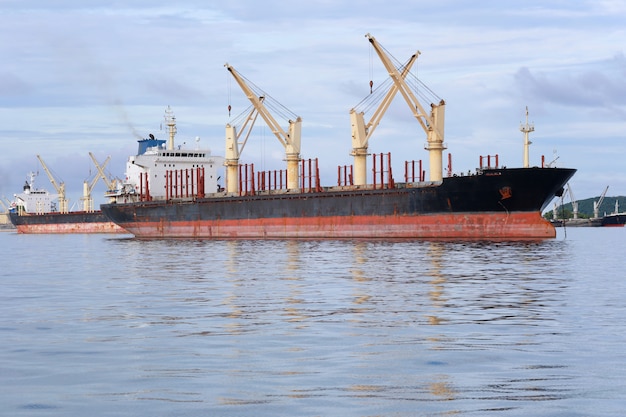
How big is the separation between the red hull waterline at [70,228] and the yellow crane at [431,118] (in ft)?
177

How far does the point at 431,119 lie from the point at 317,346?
47889 millimetres

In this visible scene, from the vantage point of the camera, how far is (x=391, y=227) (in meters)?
53.2

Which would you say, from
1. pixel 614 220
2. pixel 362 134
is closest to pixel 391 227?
pixel 362 134

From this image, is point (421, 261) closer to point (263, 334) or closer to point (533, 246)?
point (533, 246)

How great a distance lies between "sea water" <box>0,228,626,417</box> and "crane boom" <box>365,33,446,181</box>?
1325 inches

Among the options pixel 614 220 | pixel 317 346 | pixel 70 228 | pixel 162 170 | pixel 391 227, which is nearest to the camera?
pixel 317 346

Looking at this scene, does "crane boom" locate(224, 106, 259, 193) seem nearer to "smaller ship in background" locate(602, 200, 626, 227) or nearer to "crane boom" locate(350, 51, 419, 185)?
"crane boom" locate(350, 51, 419, 185)

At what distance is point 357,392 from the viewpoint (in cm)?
967

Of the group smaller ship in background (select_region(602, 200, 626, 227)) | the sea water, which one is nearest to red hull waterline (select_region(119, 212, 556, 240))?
the sea water

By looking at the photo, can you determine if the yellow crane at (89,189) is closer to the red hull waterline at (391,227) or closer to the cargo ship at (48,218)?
the cargo ship at (48,218)

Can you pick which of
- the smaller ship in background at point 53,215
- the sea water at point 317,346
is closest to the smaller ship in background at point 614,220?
the smaller ship in background at point 53,215

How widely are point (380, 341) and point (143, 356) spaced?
12.1 feet

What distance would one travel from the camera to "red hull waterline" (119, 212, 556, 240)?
49.4 meters

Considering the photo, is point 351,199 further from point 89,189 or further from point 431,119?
point 89,189
